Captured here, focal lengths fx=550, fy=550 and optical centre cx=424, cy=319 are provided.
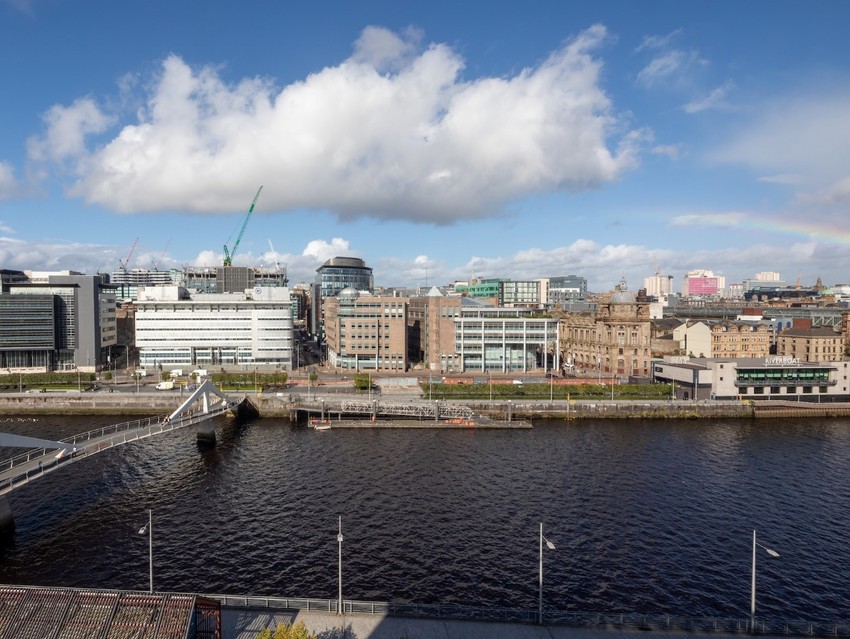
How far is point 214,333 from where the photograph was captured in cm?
12738

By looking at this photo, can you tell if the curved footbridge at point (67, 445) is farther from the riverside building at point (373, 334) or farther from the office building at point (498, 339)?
the office building at point (498, 339)

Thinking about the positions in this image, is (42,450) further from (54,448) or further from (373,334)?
(373,334)

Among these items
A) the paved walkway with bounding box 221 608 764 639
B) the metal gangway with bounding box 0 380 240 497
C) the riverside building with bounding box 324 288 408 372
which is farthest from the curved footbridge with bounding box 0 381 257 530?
the riverside building with bounding box 324 288 408 372

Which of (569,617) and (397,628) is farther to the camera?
(569,617)

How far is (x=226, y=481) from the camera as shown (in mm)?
60812

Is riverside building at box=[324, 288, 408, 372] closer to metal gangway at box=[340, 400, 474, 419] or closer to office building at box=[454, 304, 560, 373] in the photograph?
office building at box=[454, 304, 560, 373]

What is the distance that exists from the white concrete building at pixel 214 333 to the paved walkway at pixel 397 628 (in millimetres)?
100529

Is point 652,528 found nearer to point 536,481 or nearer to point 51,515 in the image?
point 536,481

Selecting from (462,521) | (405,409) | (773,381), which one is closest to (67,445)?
(462,521)

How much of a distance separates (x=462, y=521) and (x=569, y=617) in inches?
743

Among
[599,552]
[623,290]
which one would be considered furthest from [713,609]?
[623,290]

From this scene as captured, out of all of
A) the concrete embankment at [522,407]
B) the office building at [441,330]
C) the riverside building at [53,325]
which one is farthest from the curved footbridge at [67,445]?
the riverside building at [53,325]

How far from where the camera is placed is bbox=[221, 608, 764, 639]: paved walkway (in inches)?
1169

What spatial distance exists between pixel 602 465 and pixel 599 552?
23613mm
